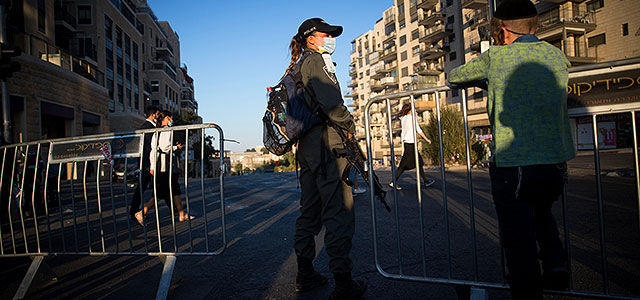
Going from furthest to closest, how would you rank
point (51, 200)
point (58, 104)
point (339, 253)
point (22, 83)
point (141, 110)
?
point (141, 110) < point (58, 104) < point (22, 83) < point (51, 200) < point (339, 253)

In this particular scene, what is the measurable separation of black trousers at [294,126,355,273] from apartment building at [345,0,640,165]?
1.16m

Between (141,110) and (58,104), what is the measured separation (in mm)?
28783

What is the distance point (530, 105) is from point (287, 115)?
153 cm

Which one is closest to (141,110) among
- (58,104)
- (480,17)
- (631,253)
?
(58,104)

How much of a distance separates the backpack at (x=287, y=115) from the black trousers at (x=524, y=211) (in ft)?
4.14

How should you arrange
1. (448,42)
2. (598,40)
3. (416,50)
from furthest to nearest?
(416,50) < (448,42) < (598,40)

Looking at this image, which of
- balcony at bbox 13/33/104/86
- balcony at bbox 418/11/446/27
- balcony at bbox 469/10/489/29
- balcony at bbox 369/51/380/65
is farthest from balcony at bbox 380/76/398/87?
balcony at bbox 13/33/104/86

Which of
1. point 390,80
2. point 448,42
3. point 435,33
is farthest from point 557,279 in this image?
point 390,80

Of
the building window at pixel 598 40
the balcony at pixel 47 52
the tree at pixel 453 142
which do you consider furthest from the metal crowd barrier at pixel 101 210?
the building window at pixel 598 40

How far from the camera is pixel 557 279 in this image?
1878 millimetres

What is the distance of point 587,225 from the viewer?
3.91m

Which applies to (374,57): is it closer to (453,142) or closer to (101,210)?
(453,142)

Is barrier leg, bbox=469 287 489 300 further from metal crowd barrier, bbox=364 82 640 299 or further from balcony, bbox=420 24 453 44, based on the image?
balcony, bbox=420 24 453 44

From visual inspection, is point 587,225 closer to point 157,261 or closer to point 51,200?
point 157,261
